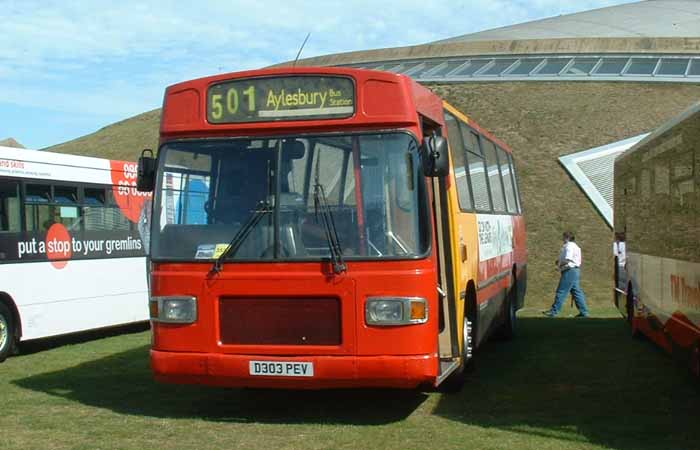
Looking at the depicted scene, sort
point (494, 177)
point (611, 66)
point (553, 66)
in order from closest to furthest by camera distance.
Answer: point (494, 177) → point (611, 66) → point (553, 66)

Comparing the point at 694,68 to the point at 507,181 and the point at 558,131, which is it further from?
the point at 507,181

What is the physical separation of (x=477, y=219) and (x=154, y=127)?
4102 centimetres

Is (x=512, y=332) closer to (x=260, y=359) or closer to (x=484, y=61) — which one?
(x=260, y=359)

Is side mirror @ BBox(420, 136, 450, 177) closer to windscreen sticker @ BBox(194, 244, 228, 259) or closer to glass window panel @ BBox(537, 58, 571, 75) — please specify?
windscreen sticker @ BBox(194, 244, 228, 259)

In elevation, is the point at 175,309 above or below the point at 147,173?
below

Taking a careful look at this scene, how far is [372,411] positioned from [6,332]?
249 inches

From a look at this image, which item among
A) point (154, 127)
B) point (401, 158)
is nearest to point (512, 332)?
point (401, 158)

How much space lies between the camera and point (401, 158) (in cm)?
820

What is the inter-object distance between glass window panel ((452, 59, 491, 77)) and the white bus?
2903 centimetres

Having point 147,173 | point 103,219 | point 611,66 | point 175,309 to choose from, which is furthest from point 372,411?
point 611,66

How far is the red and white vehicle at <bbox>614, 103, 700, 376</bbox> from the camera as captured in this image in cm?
889

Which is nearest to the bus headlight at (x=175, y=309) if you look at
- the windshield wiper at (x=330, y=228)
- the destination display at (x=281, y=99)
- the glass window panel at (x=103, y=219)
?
the windshield wiper at (x=330, y=228)

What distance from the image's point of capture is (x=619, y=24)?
176 feet

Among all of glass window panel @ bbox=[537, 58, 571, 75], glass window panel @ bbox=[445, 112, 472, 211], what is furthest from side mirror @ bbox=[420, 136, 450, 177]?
glass window panel @ bbox=[537, 58, 571, 75]
